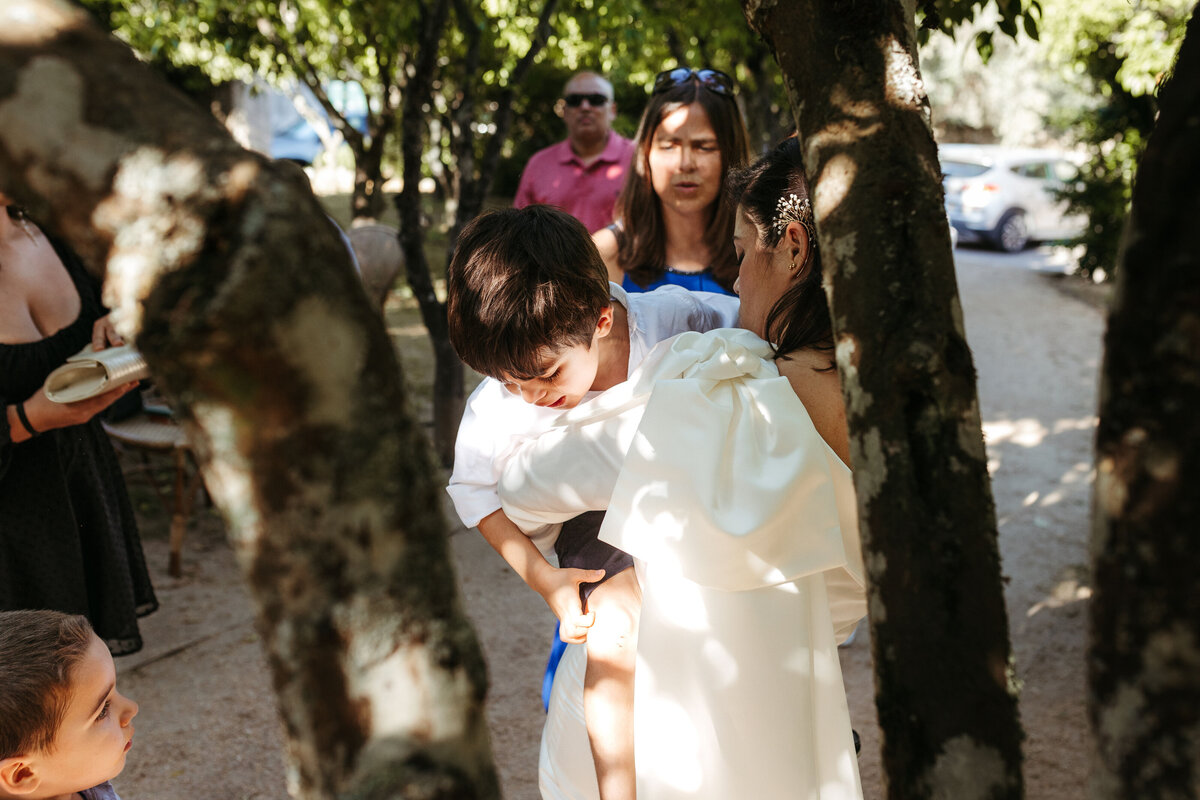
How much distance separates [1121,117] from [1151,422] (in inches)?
576

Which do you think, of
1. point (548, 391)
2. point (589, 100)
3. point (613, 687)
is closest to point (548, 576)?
point (613, 687)

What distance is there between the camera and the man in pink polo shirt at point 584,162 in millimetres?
6180

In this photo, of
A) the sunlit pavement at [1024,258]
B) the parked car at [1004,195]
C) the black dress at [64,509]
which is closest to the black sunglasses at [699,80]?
the black dress at [64,509]

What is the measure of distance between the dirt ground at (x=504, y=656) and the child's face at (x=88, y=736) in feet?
4.40

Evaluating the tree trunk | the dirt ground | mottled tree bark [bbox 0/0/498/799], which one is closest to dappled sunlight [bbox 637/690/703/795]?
mottled tree bark [bbox 0/0/498/799]

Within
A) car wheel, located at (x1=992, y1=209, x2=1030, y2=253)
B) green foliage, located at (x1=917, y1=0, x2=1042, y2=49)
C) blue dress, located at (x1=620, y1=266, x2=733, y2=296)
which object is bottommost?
car wheel, located at (x1=992, y1=209, x2=1030, y2=253)

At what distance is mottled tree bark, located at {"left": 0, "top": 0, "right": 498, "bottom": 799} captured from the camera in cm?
83

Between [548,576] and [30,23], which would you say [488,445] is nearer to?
[548,576]

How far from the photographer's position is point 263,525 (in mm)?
861

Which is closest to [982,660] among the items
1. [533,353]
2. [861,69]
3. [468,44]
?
[861,69]

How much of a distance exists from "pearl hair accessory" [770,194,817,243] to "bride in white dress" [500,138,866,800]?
0.19m

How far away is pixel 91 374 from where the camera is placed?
112 inches

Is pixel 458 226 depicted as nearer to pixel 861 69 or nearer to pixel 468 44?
pixel 468 44

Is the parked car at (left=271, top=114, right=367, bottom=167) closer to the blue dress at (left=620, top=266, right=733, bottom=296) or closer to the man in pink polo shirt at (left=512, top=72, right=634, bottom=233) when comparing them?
A: the man in pink polo shirt at (left=512, top=72, right=634, bottom=233)
